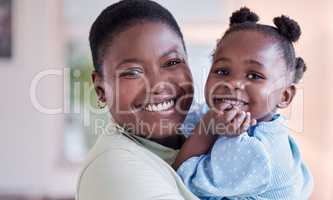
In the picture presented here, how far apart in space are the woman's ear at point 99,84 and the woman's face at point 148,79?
17mm

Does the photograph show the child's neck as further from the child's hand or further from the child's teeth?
the child's teeth

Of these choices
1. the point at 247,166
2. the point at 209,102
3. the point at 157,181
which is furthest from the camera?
the point at 209,102

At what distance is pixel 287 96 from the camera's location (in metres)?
1.08

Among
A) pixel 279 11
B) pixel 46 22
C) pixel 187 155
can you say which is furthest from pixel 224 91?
pixel 46 22

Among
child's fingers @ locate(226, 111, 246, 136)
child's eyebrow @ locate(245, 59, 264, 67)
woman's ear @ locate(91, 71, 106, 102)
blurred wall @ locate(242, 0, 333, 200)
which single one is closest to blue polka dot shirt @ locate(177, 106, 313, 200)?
child's fingers @ locate(226, 111, 246, 136)

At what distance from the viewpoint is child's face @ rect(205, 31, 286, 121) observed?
38.9 inches

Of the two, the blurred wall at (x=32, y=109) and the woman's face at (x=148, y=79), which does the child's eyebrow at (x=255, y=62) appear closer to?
the woman's face at (x=148, y=79)

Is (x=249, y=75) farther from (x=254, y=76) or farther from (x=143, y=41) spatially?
(x=143, y=41)

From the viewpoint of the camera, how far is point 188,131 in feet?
3.57

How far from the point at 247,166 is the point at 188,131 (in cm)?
21

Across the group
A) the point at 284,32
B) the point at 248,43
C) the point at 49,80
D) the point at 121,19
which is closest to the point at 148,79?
the point at 121,19

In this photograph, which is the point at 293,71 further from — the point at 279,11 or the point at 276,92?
the point at 279,11

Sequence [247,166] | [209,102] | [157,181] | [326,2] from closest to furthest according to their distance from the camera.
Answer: [157,181] → [247,166] → [209,102] → [326,2]

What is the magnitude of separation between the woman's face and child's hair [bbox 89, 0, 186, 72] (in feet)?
0.05
